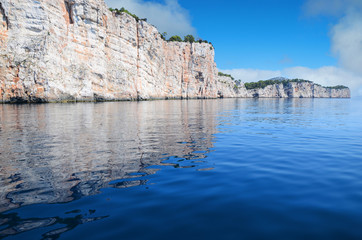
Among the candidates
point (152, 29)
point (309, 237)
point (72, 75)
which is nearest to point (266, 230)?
point (309, 237)

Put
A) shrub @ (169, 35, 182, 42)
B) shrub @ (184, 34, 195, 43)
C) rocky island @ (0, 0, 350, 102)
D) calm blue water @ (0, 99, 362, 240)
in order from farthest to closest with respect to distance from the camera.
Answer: shrub @ (184, 34, 195, 43) < shrub @ (169, 35, 182, 42) < rocky island @ (0, 0, 350, 102) < calm blue water @ (0, 99, 362, 240)

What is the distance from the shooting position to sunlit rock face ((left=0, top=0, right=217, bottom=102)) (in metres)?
39.3

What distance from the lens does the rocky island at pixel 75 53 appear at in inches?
1548

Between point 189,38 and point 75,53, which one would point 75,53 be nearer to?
point 75,53

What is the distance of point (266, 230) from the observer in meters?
3.67

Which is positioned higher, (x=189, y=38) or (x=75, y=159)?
(x=189, y=38)

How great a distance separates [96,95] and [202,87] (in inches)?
2649

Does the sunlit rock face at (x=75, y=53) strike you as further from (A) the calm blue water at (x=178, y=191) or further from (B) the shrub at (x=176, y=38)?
(A) the calm blue water at (x=178, y=191)

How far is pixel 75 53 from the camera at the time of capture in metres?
49.3

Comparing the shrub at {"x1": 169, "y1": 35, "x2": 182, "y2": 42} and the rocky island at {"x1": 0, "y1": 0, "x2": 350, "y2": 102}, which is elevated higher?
the shrub at {"x1": 169, "y1": 35, "x2": 182, "y2": 42}

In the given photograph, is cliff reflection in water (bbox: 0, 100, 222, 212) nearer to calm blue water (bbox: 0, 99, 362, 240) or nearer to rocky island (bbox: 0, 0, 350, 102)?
calm blue water (bbox: 0, 99, 362, 240)

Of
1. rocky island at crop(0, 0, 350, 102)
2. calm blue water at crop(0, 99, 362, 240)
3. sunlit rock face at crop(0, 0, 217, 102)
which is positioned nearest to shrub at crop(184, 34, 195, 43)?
rocky island at crop(0, 0, 350, 102)

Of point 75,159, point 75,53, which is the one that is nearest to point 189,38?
point 75,53

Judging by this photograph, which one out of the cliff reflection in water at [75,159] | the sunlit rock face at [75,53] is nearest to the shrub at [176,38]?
the sunlit rock face at [75,53]
